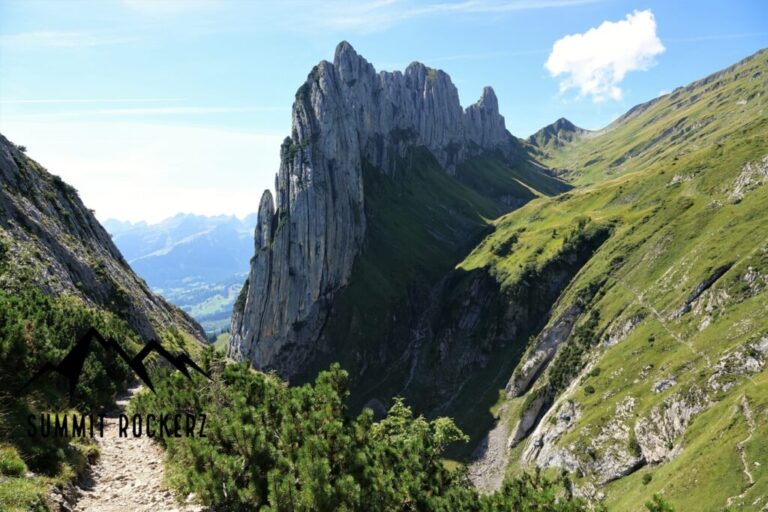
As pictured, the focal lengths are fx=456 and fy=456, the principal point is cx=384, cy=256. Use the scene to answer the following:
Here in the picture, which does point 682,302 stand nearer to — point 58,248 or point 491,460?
point 491,460

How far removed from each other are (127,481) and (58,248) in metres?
38.8

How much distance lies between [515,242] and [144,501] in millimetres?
189184

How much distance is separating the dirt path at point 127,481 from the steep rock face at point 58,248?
67.6 ft

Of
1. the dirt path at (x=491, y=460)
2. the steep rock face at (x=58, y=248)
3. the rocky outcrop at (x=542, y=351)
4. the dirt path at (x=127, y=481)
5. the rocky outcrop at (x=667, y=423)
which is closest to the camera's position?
the dirt path at (x=127, y=481)

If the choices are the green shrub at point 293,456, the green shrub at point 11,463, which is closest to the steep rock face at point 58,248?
the green shrub at point 293,456

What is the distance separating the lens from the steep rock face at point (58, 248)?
141ft

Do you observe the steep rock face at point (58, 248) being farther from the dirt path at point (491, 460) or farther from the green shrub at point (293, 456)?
the dirt path at point (491, 460)

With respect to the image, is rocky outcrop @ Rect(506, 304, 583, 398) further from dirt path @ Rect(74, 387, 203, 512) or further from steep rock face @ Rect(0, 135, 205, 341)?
dirt path @ Rect(74, 387, 203, 512)

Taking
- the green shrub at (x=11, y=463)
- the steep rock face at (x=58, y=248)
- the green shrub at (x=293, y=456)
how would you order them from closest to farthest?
→ 1. the green shrub at (x=11, y=463)
2. the green shrub at (x=293, y=456)
3. the steep rock face at (x=58, y=248)

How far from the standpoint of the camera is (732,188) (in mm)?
130875

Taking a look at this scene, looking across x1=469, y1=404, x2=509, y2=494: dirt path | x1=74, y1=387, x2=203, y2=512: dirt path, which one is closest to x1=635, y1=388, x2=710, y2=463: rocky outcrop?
x1=469, y1=404, x2=509, y2=494: dirt path

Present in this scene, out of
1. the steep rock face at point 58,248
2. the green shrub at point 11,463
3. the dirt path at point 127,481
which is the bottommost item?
the dirt path at point 127,481

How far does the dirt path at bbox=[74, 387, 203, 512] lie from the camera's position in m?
20.0

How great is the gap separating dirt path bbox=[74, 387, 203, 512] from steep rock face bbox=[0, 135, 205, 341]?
67.6 feet
